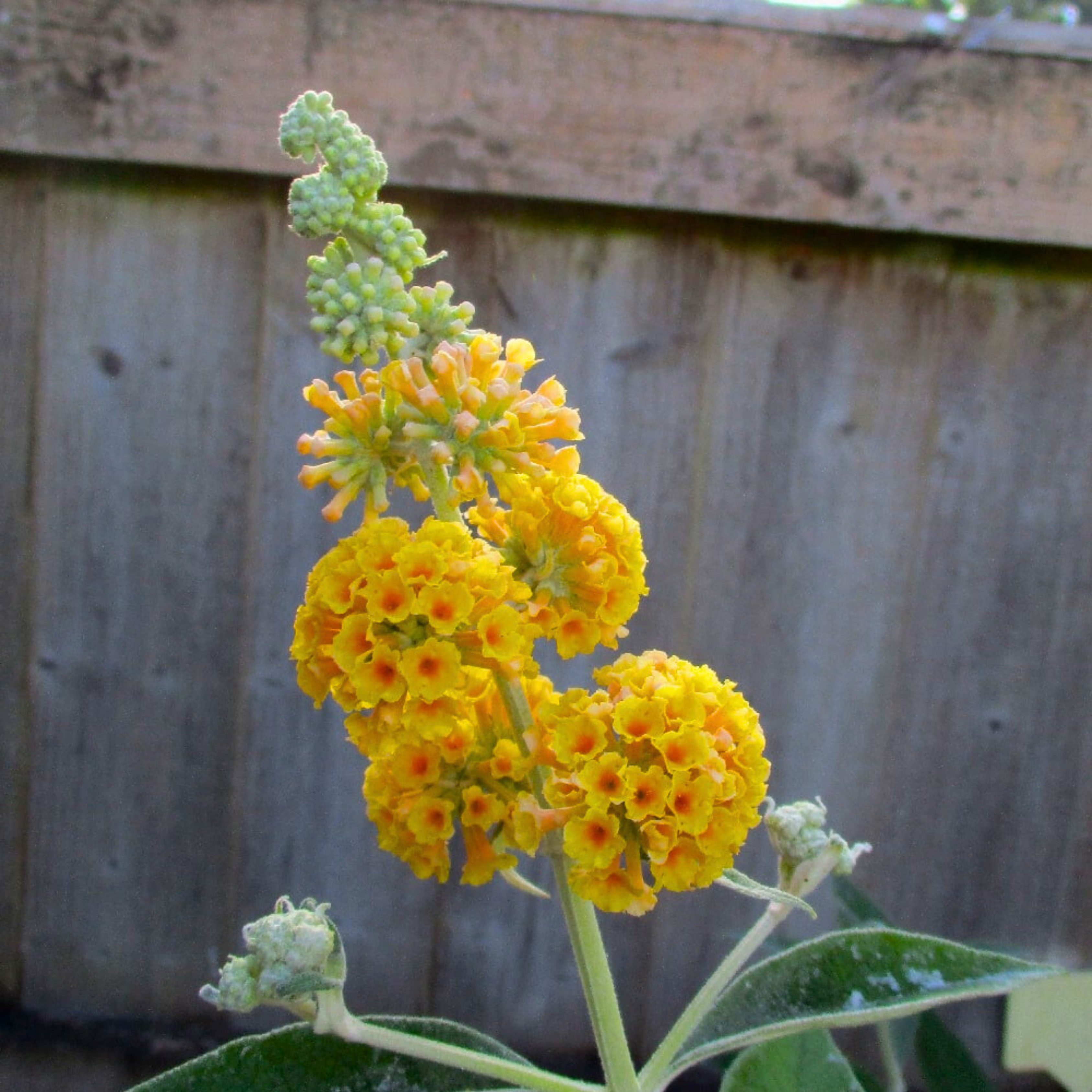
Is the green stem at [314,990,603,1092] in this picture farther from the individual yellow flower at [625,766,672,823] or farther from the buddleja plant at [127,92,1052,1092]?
the individual yellow flower at [625,766,672,823]

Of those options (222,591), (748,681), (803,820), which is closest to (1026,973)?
(803,820)

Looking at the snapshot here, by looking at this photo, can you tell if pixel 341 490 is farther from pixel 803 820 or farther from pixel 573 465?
pixel 803 820

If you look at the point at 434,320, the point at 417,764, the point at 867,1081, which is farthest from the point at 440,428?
the point at 867,1081

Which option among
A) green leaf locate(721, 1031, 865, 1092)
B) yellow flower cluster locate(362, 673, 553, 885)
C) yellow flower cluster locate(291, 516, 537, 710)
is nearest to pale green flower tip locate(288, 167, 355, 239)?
yellow flower cluster locate(291, 516, 537, 710)

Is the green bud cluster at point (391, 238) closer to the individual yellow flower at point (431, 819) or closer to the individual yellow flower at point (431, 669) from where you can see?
the individual yellow flower at point (431, 669)

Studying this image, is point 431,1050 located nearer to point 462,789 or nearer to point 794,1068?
point 462,789

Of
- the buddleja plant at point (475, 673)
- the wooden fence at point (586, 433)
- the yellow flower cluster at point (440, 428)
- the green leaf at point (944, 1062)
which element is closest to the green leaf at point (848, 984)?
the buddleja plant at point (475, 673)
